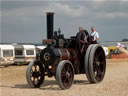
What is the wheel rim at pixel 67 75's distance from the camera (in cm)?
1003

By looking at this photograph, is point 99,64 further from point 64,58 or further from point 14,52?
point 14,52

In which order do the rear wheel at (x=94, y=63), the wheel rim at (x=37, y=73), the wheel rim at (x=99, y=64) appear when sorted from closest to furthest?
1. the wheel rim at (x=37, y=73)
2. the rear wheel at (x=94, y=63)
3. the wheel rim at (x=99, y=64)

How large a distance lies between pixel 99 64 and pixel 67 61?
8.64ft

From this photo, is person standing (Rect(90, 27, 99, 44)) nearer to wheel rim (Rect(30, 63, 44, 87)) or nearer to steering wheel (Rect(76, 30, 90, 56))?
steering wheel (Rect(76, 30, 90, 56))

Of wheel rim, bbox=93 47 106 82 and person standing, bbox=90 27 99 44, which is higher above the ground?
person standing, bbox=90 27 99 44

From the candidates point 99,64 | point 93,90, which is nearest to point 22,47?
point 99,64

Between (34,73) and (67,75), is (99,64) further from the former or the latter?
(34,73)

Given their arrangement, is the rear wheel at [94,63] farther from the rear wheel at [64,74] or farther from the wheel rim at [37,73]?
the wheel rim at [37,73]

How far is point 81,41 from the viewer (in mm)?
11570

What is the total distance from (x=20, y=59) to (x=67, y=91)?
744 inches

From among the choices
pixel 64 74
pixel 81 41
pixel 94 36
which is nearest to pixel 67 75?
pixel 64 74

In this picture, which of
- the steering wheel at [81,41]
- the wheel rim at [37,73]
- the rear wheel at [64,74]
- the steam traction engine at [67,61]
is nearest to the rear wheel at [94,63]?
the steam traction engine at [67,61]

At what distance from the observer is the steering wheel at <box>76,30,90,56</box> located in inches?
451

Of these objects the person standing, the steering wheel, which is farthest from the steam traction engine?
the person standing
